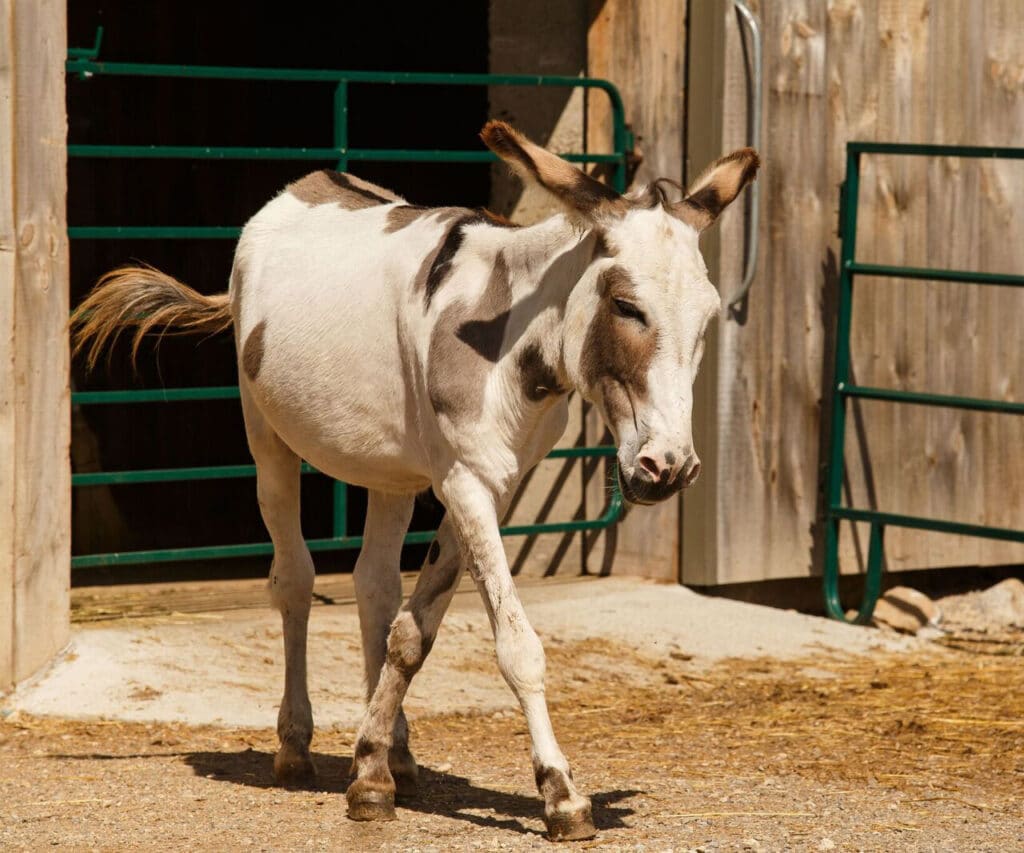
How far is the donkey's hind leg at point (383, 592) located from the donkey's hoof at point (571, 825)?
0.72 metres

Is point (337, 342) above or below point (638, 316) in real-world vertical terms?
below

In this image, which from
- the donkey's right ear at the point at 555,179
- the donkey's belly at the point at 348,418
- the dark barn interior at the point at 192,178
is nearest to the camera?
the donkey's right ear at the point at 555,179

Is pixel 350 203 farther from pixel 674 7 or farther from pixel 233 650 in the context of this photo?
pixel 674 7

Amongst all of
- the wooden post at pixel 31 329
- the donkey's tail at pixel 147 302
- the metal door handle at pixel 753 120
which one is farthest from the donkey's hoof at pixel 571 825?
the metal door handle at pixel 753 120

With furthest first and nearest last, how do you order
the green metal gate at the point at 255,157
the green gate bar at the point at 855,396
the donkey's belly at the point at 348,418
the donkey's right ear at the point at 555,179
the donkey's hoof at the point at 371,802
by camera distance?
the green gate bar at the point at 855,396, the green metal gate at the point at 255,157, the donkey's belly at the point at 348,418, the donkey's hoof at the point at 371,802, the donkey's right ear at the point at 555,179

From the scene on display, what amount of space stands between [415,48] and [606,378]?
565 cm

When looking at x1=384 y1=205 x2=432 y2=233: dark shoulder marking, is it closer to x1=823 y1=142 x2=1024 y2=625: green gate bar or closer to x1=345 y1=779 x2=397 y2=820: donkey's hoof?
x1=345 y1=779 x2=397 y2=820: donkey's hoof

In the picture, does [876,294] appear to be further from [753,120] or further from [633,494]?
[633,494]

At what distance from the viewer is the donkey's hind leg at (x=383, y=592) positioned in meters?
4.92

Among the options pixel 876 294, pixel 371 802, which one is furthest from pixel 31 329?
pixel 876 294

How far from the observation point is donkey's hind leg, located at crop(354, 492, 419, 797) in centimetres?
492

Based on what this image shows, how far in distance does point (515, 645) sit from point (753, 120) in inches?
152

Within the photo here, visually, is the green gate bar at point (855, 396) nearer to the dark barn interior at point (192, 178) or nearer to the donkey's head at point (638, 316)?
the dark barn interior at point (192, 178)

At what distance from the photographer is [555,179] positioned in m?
4.30
